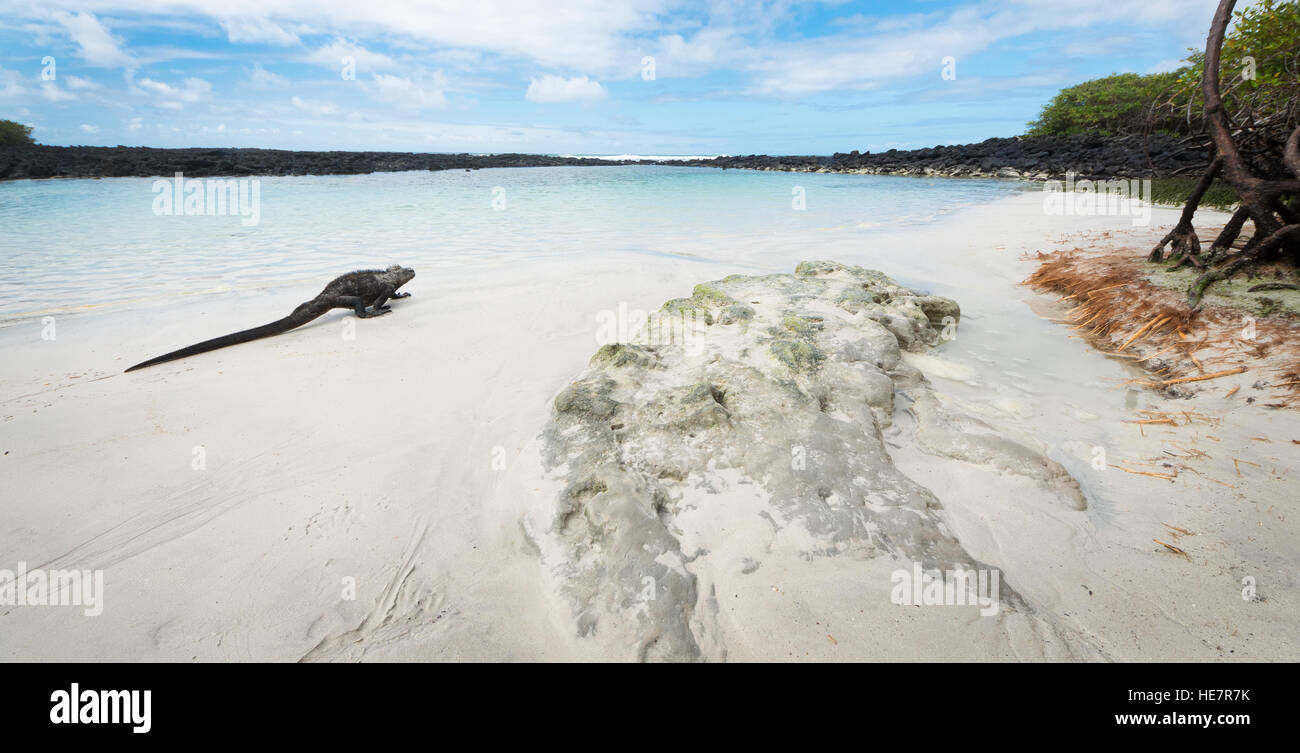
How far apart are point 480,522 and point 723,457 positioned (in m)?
1.18

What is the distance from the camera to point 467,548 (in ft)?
6.86

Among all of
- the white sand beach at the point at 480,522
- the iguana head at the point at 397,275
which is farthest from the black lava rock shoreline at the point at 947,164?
the iguana head at the point at 397,275

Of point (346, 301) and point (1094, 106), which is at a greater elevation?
point (1094, 106)

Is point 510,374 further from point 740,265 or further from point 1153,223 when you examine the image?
point 1153,223

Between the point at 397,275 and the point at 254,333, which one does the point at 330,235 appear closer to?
the point at 397,275

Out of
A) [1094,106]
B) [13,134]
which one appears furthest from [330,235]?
[13,134]

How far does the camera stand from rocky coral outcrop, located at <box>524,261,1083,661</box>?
1829 millimetres

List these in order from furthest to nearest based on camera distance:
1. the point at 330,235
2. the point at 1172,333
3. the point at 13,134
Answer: the point at 13,134
the point at 330,235
the point at 1172,333

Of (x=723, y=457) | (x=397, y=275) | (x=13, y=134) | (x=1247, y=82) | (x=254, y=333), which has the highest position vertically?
(x=13, y=134)

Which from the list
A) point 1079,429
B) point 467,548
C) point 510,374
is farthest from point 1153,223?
point 467,548

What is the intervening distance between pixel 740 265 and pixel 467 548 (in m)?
6.72

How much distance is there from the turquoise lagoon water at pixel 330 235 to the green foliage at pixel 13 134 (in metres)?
41.4

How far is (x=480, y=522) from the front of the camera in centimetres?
224

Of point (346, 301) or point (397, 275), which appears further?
point (397, 275)
